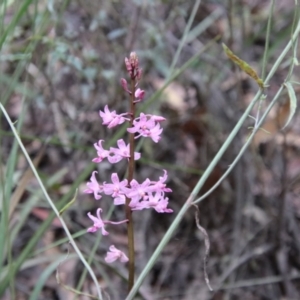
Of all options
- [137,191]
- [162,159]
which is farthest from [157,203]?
[162,159]

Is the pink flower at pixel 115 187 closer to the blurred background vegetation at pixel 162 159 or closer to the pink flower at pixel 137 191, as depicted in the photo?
the pink flower at pixel 137 191

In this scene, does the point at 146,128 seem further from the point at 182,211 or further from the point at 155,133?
the point at 182,211

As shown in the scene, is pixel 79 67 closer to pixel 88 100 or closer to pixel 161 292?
pixel 88 100

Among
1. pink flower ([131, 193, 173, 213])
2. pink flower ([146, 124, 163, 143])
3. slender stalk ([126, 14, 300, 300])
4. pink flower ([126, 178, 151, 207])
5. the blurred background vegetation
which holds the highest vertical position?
pink flower ([146, 124, 163, 143])

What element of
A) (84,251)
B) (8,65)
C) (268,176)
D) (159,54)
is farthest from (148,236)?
(8,65)

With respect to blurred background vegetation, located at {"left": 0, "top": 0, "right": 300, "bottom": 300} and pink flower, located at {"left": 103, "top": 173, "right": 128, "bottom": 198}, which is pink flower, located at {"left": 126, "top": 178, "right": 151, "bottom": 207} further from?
blurred background vegetation, located at {"left": 0, "top": 0, "right": 300, "bottom": 300}

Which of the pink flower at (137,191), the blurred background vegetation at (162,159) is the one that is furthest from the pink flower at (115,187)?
the blurred background vegetation at (162,159)

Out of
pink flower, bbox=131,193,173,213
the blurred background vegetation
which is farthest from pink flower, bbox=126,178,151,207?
the blurred background vegetation

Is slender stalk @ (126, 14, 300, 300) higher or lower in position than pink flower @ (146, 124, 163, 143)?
lower
